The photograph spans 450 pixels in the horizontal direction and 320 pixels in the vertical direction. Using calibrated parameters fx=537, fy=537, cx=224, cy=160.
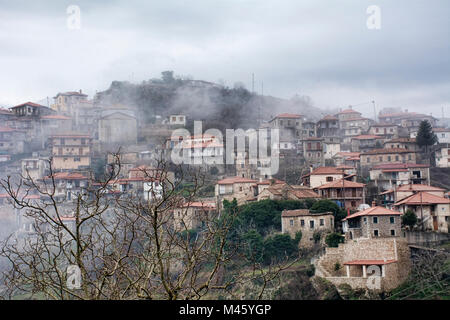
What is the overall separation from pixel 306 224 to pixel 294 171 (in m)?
19.2

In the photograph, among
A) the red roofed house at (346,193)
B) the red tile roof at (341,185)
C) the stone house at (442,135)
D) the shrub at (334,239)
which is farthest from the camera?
the stone house at (442,135)

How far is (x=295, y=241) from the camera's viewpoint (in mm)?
37875

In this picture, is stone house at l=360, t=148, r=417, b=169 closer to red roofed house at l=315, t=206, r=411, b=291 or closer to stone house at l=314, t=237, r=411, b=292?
red roofed house at l=315, t=206, r=411, b=291

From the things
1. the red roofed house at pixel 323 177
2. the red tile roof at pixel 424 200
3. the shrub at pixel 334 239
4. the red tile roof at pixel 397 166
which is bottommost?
the shrub at pixel 334 239

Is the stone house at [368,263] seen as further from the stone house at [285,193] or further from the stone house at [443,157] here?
the stone house at [443,157]

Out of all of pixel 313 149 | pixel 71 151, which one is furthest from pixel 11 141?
pixel 313 149

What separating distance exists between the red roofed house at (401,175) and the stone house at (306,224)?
571 inches

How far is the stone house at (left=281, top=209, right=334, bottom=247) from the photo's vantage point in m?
38.2

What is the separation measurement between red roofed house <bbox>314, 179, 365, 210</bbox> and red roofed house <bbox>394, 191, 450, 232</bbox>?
646cm

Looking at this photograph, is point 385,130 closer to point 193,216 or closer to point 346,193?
point 346,193

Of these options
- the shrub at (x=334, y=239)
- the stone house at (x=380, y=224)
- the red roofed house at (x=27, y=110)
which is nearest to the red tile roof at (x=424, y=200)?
the stone house at (x=380, y=224)

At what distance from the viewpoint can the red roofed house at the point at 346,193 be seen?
4484 centimetres

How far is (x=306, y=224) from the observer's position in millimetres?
38500

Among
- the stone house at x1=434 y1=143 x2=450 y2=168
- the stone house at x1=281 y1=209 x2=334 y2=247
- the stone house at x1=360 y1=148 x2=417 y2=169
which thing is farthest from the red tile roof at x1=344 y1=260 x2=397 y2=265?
the stone house at x1=434 y1=143 x2=450 y2=168
